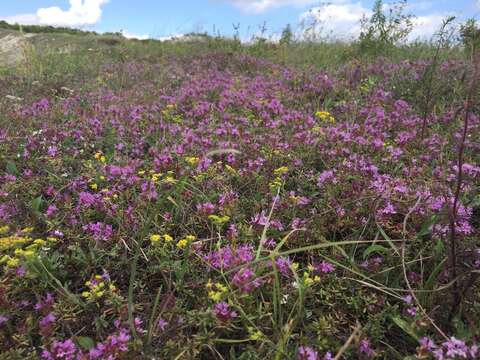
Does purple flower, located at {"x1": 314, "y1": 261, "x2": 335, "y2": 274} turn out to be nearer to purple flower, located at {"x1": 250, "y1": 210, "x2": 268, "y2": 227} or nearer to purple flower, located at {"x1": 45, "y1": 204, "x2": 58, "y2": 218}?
purple flower, located at {"x1": 250, "y1": 210, "x2": 268, "y2": 227}

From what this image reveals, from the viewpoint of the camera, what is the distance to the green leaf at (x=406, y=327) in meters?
2.11

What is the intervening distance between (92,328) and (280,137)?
2848 mm

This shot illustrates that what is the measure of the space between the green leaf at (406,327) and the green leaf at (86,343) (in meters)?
1.60

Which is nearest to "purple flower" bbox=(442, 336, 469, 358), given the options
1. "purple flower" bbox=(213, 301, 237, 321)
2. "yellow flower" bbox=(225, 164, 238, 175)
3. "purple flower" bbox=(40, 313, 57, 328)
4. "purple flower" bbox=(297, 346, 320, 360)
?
"purple flower" bbox=(297, 346, 320, 360)

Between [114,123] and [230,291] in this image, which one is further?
[114,123]

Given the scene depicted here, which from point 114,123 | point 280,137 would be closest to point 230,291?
point 280,137

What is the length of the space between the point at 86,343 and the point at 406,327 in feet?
5.50

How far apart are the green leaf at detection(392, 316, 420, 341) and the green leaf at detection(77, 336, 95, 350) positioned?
160 cm

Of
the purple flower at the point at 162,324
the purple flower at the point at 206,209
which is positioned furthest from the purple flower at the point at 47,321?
the purple flower at the point at 206,209

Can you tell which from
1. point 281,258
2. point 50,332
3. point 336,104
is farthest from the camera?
point 336,104

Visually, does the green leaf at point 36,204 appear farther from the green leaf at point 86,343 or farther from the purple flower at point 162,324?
the purple flower at point 162,324

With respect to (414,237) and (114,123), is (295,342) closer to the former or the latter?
(414,237)

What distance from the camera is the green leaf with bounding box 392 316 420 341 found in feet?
6.94

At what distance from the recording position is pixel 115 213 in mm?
3078
